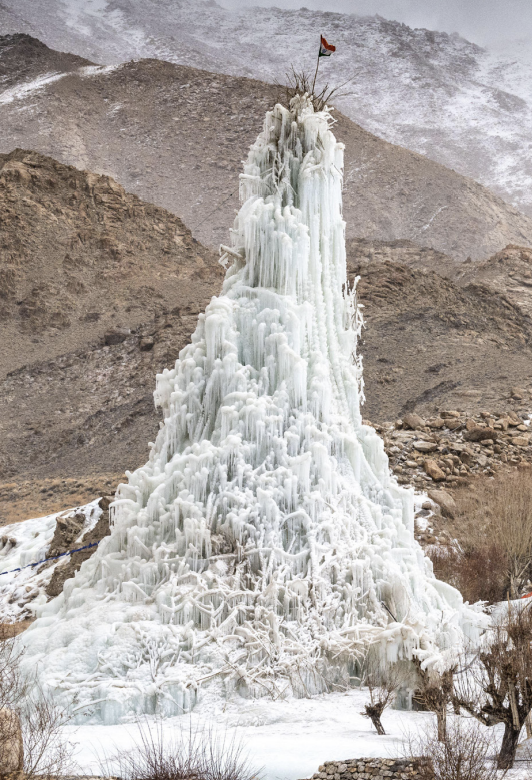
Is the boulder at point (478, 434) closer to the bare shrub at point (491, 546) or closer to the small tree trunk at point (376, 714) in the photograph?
the bare shrub at point (491, 546)

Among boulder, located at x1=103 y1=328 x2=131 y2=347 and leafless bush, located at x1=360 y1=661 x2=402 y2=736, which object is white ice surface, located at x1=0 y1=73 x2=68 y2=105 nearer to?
boulder, located at x1=103 y1=328 x2=131 y2=347

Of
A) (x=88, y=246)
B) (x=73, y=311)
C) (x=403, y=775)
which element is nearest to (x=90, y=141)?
(x=88, y=246)

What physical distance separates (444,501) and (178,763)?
15.0 m

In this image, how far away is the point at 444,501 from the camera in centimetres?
2045

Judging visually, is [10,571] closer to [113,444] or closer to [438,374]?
[113,444]

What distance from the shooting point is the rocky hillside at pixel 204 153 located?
271 ft

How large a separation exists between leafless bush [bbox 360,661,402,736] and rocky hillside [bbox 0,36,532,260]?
71343 mm

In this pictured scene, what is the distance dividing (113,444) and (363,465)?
30876 millimetres

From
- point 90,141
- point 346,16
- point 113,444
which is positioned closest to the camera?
point 113,444

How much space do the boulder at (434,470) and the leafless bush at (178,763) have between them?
637 inches

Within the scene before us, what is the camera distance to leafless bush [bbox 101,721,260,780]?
6152mm

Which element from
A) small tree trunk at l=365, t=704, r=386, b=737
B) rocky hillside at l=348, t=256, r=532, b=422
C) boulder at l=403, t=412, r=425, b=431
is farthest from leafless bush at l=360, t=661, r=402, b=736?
rocky hillside at l=348, t=256, r=532, b=422

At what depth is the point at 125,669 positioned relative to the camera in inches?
349

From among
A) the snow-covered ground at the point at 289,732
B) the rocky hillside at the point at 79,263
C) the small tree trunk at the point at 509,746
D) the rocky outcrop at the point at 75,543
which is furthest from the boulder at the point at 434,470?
the rocky hillside at the point at 79,263
